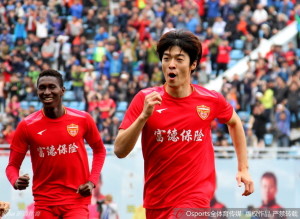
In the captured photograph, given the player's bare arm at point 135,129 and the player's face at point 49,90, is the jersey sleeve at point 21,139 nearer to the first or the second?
the player's face at point 49,90

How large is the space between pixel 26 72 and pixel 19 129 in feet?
49.7

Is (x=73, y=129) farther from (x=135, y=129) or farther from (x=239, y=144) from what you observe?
(x=135, y=129)

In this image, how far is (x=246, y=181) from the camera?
8359mm

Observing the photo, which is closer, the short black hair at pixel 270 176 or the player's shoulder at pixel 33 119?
the player's shoulder at pixel 33 119

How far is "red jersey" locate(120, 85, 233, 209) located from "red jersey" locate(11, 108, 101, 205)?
1709mm

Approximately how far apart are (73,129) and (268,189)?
638 centimetres

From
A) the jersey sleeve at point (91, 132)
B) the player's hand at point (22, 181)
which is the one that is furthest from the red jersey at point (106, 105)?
the player's hand at point (22, 181)

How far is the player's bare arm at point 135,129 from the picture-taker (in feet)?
24.5

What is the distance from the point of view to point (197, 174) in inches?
327

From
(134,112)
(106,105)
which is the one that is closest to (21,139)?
(134,112)

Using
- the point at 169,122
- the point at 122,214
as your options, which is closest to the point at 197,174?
the point at 169,122


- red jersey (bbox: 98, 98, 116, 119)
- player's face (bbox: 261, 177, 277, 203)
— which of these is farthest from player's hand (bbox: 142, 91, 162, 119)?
red jersey (bbox: 98, 98, 116, 119)

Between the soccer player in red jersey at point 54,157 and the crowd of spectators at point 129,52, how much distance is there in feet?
33.2

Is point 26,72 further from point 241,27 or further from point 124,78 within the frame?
point 241,27
